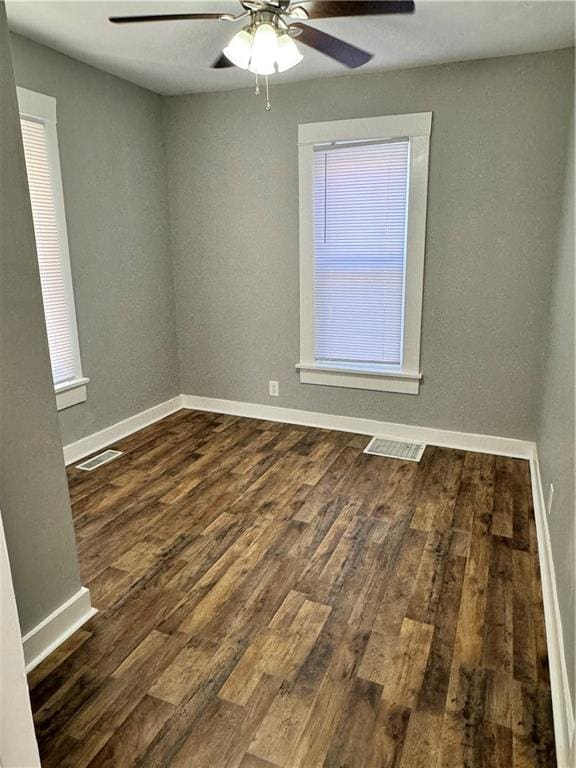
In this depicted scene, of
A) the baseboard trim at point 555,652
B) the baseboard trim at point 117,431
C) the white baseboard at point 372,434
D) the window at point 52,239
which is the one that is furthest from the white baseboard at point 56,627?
the baseboard trim at point 555,652

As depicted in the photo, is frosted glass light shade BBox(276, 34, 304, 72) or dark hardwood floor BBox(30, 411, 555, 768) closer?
dark hardwood floor BBox(30, 411, 555, 768)

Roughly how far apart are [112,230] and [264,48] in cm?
192

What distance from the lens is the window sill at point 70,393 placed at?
10.4 ft

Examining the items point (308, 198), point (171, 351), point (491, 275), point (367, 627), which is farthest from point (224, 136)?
point (367, 627)

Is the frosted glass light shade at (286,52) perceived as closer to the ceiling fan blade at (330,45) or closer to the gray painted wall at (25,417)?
the ceiling fan blade at (330,45)

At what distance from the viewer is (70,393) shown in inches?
129

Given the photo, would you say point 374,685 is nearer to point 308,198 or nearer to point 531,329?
point 531,329

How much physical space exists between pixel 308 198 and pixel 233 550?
2447 mm

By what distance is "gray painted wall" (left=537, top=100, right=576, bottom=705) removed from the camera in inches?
64.2

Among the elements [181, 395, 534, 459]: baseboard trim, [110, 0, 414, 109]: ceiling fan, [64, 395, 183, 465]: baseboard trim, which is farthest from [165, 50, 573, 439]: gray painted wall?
[110, 0, 414, 109]: ceiling fan

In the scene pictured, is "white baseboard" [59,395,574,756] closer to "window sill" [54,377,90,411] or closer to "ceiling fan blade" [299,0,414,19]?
"window sill" [54,377,90,411]

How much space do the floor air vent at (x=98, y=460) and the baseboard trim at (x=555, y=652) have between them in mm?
2612

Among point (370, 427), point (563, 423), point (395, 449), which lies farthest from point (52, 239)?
point (563, 423)

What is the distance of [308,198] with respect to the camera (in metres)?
3.56
